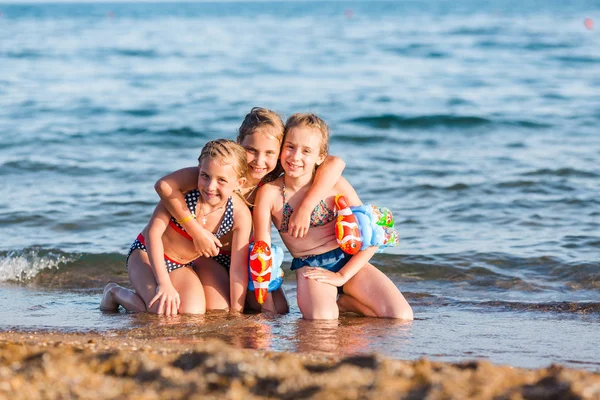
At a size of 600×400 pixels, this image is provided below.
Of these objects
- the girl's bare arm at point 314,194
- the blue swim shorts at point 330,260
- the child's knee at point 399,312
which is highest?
the girl's bare arm at point 314,194

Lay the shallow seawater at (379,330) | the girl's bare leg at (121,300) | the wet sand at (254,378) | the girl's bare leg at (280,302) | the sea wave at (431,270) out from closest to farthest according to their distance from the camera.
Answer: the wet sand at (254,378)
the shallow seawater at (379,330)
the girl's bare leg at (121,300)
the girl's bare leg at (280,302)
the sea wave at (431,270)

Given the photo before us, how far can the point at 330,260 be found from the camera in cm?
542

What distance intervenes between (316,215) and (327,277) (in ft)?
1.37

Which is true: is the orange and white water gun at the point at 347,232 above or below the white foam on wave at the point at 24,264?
above

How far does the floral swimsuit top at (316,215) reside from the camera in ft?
17.5

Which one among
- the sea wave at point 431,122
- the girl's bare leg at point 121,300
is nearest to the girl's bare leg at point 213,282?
the girl's bare leg at point 121,300

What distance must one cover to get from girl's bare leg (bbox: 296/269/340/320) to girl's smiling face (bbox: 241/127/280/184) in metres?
0.75

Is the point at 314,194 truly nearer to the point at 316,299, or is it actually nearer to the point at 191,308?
the point at 316,299

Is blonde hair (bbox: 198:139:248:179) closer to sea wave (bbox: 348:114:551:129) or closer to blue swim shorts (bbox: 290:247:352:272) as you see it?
blue swim shorts (bbox: 290:247:352:272)

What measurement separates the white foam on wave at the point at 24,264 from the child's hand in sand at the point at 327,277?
8.66 feet

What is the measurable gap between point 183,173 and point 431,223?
12.1ft

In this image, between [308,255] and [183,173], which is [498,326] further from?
[183,173]

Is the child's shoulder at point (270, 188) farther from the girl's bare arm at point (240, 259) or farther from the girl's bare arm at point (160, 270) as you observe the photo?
the girl's bare arm at point (160, 270)

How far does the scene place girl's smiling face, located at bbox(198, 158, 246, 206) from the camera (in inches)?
196
